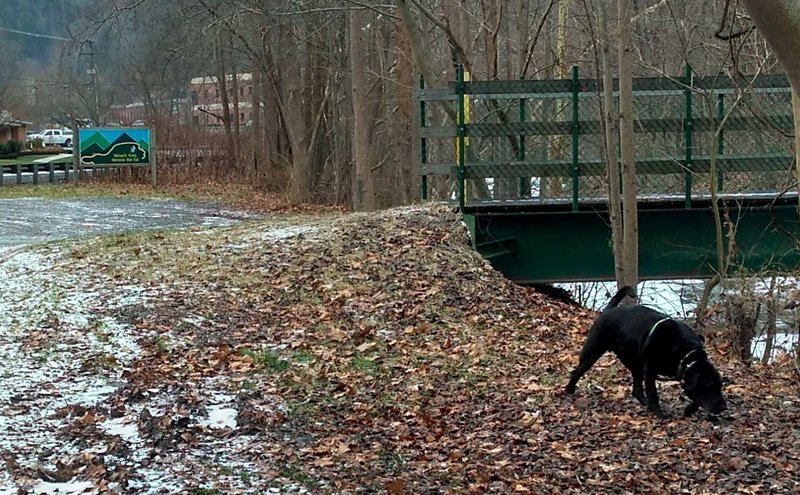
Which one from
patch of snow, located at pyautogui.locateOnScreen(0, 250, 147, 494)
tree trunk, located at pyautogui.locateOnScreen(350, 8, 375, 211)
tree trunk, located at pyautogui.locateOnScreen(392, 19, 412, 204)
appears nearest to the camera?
patch of snow, located at pyautogui.locateOnScreen(0, 250, 147, 494)

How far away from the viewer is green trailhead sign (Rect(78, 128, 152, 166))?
94.9 ft

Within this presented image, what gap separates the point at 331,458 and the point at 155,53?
107 ft

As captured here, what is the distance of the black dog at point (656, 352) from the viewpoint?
688 cm

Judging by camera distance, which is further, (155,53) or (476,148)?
(155,53)

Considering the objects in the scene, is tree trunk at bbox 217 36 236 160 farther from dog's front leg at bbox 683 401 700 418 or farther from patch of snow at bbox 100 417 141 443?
dog's front leg at bbox 683 401 700 418

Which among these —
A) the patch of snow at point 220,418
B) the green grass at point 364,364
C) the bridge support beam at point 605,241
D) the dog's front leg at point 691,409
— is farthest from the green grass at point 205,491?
the bridge support beam at point 605,241

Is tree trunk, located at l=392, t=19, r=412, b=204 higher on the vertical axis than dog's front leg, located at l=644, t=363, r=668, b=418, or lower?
higher

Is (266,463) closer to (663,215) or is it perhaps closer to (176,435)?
(176,435)

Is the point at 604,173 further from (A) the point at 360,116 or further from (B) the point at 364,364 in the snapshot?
(A) the point at 360,116

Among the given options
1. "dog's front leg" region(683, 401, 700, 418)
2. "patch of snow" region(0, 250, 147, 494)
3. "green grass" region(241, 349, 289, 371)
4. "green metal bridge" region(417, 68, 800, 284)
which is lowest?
"dog's front leg" region(683, 401, 700, 418)

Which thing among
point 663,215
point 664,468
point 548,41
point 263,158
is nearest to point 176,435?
point 664,468

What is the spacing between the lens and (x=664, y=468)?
5.96m

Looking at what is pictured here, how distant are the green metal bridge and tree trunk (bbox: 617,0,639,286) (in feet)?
6.60

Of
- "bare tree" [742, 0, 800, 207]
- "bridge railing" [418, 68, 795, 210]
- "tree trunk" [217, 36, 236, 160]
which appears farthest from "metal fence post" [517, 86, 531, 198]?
"tree trunk" [217, 36, 236, 160]
